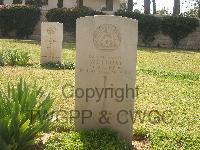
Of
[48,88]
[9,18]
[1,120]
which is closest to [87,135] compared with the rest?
[1,120]

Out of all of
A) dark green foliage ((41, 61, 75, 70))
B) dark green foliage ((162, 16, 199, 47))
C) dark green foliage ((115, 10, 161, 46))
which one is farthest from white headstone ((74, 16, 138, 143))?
dark green foliage ((162, 16, 199, 47))

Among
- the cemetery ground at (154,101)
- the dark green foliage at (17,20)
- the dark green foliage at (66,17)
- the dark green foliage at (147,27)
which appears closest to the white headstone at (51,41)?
→ the cemetery ground at (154,101)

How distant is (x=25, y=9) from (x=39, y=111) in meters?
22.6

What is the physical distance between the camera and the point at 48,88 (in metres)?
9.66

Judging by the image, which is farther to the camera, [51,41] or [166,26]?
[166,26]

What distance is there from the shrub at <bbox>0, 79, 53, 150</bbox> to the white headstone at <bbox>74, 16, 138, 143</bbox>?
2.21ft

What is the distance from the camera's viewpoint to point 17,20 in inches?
1062

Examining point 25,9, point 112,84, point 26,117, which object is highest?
point 25,9

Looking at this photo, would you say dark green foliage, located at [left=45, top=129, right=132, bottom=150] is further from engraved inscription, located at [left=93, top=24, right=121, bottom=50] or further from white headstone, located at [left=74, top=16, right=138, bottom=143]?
engraved inscription, located at [left=93, top=24, right=121, bottom=50]

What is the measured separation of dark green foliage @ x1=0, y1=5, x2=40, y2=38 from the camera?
88.4 ft

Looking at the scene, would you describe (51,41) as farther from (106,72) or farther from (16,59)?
(106,72)

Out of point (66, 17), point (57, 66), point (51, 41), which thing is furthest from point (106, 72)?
point (66, 17)

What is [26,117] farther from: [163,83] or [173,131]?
[163,83]

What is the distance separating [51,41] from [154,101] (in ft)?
19.4
